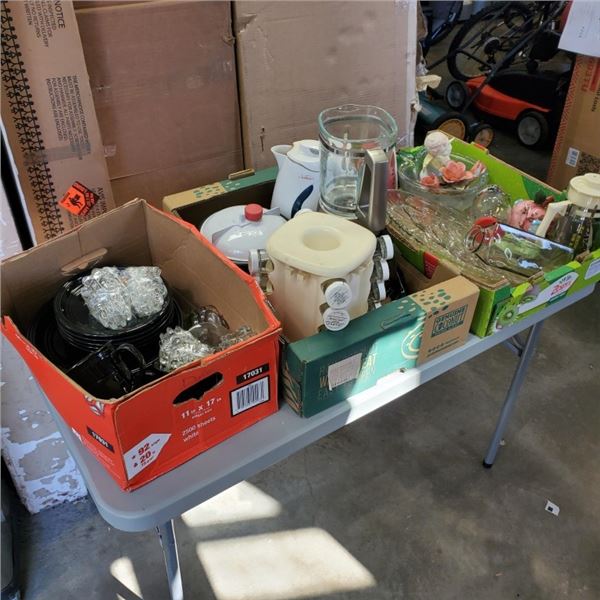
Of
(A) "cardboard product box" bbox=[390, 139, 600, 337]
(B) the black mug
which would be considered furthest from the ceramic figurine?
(B) the black mug

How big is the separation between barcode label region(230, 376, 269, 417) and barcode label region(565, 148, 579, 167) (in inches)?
84.9

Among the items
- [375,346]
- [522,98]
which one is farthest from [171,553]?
[522,98]

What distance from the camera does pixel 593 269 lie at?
3.79 ft

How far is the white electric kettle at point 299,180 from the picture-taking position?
1.12 meters

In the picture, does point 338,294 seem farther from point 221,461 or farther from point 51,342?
point 51,342

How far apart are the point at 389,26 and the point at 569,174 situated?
1.51 meters

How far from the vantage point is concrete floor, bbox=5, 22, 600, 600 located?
146 centimetres

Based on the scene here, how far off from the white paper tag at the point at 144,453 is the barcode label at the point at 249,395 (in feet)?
0.34

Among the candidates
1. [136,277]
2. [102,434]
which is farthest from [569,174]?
[102,434]

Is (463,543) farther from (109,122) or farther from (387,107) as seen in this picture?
(109,122)

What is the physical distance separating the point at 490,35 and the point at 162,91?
9.68ft

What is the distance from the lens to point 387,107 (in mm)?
1494

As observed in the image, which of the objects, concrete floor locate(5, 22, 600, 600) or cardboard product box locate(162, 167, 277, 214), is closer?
cardboard product box locate(162, 167, 277, 214)

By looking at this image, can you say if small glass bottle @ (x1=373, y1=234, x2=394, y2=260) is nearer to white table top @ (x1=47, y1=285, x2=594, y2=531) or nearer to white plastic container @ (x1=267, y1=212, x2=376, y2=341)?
white plastic container @ (x1=267, y1=212, x2=376, y2=341)
